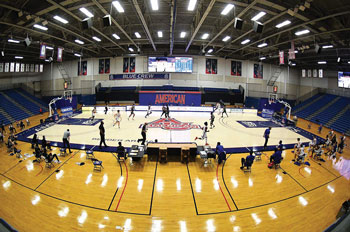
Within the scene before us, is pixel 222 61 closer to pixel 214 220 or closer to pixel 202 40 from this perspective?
pixel 202 40

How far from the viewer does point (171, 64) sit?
3083cm

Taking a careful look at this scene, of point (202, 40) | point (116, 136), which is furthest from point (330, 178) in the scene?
point (202, 40)

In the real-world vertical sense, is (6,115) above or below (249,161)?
above

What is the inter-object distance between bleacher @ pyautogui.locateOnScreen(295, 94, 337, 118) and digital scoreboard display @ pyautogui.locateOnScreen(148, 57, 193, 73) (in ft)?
66.8

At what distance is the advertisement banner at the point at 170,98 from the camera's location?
27656mm

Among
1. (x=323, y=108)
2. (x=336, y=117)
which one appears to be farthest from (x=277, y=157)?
(x=323, y=108)

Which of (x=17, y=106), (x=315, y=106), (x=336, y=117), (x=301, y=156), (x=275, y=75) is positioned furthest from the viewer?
(x=275, y=75)

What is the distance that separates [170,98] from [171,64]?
737cm

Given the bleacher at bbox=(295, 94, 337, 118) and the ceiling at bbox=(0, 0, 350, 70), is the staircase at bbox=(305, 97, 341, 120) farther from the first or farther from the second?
the ceiling at bbox=(0, 0, 350, 70)

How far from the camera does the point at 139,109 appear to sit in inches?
1033

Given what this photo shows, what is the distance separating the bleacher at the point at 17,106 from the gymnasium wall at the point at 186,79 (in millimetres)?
5915

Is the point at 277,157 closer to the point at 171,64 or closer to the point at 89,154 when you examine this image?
the point at 89,154

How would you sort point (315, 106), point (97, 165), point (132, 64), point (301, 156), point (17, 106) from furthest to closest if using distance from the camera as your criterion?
point (132, 64)
point (315, 106)
point (17, 106)
point (301, 156)
point (97, 165)

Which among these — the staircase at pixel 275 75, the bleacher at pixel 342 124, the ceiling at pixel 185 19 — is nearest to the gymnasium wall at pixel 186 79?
the staircase at pixel 275 75
